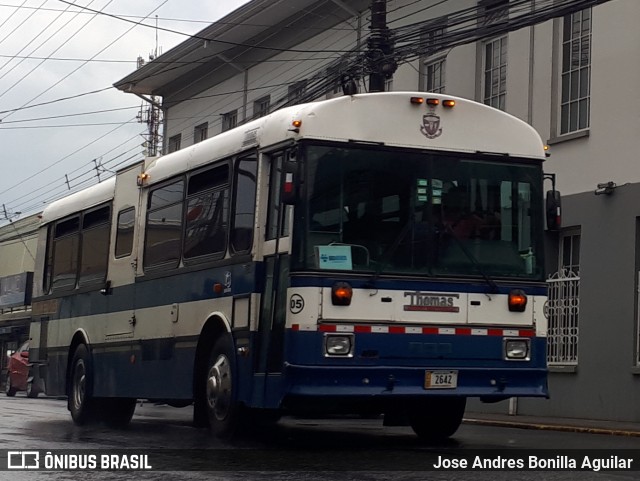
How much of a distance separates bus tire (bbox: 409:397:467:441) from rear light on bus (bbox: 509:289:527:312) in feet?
4.68

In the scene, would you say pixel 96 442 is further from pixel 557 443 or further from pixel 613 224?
pixel 613 224

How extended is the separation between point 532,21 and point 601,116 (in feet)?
7.84

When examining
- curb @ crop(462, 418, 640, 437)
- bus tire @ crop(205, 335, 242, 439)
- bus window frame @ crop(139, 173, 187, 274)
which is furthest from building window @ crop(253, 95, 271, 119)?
bus tire @ crop(205, 335, 242, 439)

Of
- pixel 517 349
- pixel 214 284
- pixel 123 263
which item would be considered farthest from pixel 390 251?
pixel 123 263

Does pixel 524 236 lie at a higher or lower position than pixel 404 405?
higher

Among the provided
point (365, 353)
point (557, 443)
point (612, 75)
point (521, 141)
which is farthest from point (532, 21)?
point (365, 353)

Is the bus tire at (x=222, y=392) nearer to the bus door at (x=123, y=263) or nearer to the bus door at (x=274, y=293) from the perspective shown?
the bus door at (x=274, y=293)

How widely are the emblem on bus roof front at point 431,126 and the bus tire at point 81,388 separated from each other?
22.1 ft

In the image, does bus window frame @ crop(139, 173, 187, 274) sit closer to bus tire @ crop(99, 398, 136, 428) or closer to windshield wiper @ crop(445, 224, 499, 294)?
bus tire @ crop(99, 398, 136, 428)

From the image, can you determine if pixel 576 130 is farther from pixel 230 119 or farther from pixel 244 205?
pixel 230 119

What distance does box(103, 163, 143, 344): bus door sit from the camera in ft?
53.2

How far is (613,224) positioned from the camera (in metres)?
19.8

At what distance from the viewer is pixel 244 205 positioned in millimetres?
13211

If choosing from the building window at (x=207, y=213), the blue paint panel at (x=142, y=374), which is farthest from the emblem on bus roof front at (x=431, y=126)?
the blue paint panel at (x=142, y=374)
